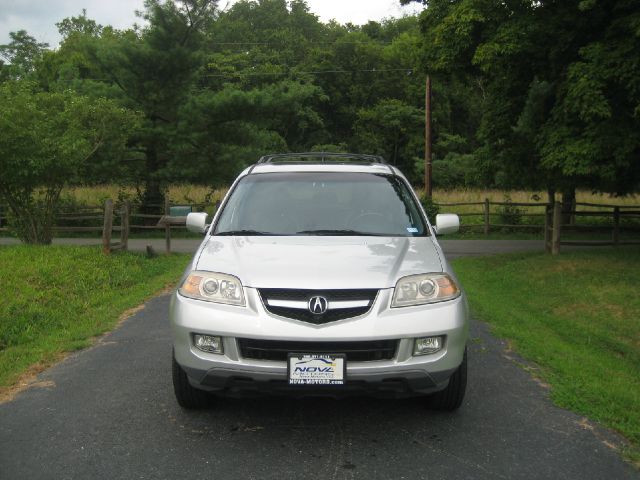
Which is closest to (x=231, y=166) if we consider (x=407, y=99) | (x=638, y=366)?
(x=638, y=366)

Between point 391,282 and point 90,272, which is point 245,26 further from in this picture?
point 391,282

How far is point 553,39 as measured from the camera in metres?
13.6

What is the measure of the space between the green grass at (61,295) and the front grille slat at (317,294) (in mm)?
2958

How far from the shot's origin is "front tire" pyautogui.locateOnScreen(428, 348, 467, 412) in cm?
443

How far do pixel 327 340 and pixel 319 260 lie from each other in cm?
62

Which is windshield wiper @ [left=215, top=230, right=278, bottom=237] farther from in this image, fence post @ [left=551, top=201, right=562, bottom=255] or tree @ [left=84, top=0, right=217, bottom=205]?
tree @ [left=84, top=0, right=217, bottom=205]

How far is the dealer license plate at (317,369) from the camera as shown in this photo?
3.79 m

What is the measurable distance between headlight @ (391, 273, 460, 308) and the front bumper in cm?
6

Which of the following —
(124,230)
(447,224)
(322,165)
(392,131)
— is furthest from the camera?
(392,131)

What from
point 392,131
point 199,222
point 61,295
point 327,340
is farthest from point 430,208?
point 392,131

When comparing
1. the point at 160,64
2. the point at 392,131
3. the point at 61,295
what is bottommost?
the point at 61,295

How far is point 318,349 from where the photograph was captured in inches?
150

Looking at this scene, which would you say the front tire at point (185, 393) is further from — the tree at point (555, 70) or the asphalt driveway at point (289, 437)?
the tree at point (555, 70)

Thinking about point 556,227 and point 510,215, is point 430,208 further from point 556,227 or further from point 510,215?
point 556,227
